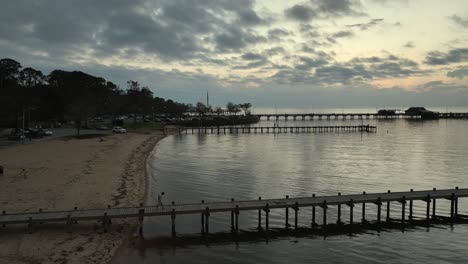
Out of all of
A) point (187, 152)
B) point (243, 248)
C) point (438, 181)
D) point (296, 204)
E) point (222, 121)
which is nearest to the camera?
point (243, 248)

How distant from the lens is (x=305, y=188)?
1442 inches

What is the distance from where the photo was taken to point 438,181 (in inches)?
1626

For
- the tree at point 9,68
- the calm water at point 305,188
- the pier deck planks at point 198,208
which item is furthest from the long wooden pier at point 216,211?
the tree at point 9,68

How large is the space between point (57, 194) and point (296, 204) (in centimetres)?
1743

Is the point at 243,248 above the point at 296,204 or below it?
below

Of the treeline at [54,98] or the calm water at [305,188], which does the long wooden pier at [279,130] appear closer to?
the treeline at [54,98]

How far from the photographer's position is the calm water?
Result: 2045cm

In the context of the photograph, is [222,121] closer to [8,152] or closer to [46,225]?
[8,152]

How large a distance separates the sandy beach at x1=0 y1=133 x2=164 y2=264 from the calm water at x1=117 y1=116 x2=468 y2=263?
1.83m

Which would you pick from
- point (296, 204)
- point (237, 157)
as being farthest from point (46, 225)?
point (237, 157)

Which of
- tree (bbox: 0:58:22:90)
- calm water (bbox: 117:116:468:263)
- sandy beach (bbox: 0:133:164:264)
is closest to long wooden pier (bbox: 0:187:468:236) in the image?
sandy beach (bbox: 0:133:164:264)

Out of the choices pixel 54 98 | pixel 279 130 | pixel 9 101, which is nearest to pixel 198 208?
pixel 9 101

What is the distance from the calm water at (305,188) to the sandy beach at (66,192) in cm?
183

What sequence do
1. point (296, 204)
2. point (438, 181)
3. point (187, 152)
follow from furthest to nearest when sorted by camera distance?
point (187, 152) < point (438, 181) < point (296, 204)
